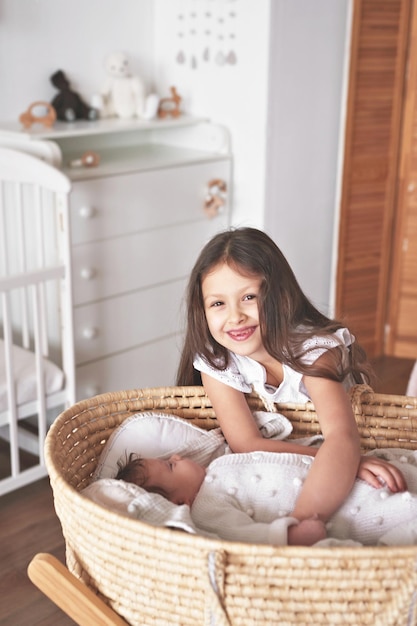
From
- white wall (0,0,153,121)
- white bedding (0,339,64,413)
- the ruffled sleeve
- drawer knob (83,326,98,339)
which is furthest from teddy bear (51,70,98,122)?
the ruffled sleeve

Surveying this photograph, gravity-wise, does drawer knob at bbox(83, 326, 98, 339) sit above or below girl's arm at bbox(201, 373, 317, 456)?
below

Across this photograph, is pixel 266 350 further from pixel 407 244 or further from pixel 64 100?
pixel 407 244

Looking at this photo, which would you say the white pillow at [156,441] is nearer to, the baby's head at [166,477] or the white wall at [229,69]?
the baby's head at [166,477]

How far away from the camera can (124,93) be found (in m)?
2.90

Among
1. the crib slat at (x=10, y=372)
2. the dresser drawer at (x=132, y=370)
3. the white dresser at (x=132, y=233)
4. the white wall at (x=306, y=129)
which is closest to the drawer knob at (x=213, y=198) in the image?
the white dresser at (x=132, y=233)

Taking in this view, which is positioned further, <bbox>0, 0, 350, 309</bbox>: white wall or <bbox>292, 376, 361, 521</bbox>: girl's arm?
<bbox>0, 0, 350, 309</bbox>: white wall

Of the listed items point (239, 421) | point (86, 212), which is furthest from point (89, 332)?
point (239, 421)

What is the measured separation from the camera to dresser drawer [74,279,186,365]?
257 cm

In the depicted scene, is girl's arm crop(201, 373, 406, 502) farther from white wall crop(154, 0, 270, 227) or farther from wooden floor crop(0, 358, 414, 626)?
→ white wall crop(154, 0, 270, 227)

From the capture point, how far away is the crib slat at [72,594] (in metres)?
1.01

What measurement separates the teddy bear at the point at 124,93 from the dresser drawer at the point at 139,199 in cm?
32

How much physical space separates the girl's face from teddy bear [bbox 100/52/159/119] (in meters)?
1.76

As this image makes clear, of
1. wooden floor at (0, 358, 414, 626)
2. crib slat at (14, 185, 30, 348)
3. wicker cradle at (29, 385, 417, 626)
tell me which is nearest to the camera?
wicker cradle at (29, 385, 417, 626)

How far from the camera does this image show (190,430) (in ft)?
4.49
